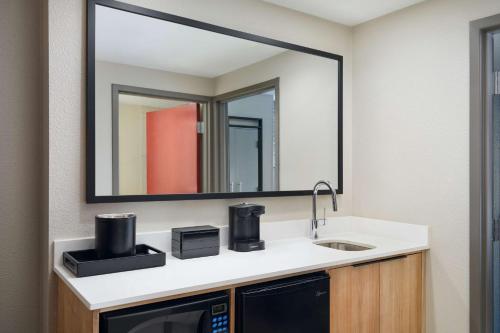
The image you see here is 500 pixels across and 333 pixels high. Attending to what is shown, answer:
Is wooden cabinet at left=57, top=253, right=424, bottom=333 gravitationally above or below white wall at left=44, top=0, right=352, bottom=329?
below

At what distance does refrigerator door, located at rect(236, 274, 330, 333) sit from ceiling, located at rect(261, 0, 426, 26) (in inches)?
64.6

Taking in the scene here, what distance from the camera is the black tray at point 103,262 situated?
162 cm

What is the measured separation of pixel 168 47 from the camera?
2098 millimetres

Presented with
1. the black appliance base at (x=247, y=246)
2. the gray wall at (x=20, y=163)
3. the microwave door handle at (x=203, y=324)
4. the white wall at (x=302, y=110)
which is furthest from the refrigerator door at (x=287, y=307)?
the gray wall at (x=20, y=163)

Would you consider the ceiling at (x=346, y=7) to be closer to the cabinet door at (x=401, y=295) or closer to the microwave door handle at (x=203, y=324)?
the cabinet door at (x=401, y=295)

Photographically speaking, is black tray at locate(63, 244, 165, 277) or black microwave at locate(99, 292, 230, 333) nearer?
black microwave at locate(99, 292, 230, 333)

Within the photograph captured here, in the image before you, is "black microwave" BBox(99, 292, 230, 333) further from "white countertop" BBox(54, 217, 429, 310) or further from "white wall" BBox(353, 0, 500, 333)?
"white wall" BBox(353, 0, 500, 333)

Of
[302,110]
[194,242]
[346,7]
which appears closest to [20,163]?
[194,242]

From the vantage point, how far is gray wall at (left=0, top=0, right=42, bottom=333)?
6.06 feet

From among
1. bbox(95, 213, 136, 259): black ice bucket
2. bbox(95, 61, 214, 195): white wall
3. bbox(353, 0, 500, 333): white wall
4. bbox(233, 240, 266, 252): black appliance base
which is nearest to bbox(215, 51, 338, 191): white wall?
bbox(353, 0, 500, 333): white wall

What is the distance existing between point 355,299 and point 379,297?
0.63 ft

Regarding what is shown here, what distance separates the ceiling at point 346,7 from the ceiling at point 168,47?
0.35 m

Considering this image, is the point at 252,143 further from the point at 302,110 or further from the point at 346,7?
the point at 346,7

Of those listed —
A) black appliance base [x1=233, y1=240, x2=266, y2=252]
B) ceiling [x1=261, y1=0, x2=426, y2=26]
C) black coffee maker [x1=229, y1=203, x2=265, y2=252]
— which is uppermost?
ceiling [x1=261, y1=0, x2=426, y2=26]
